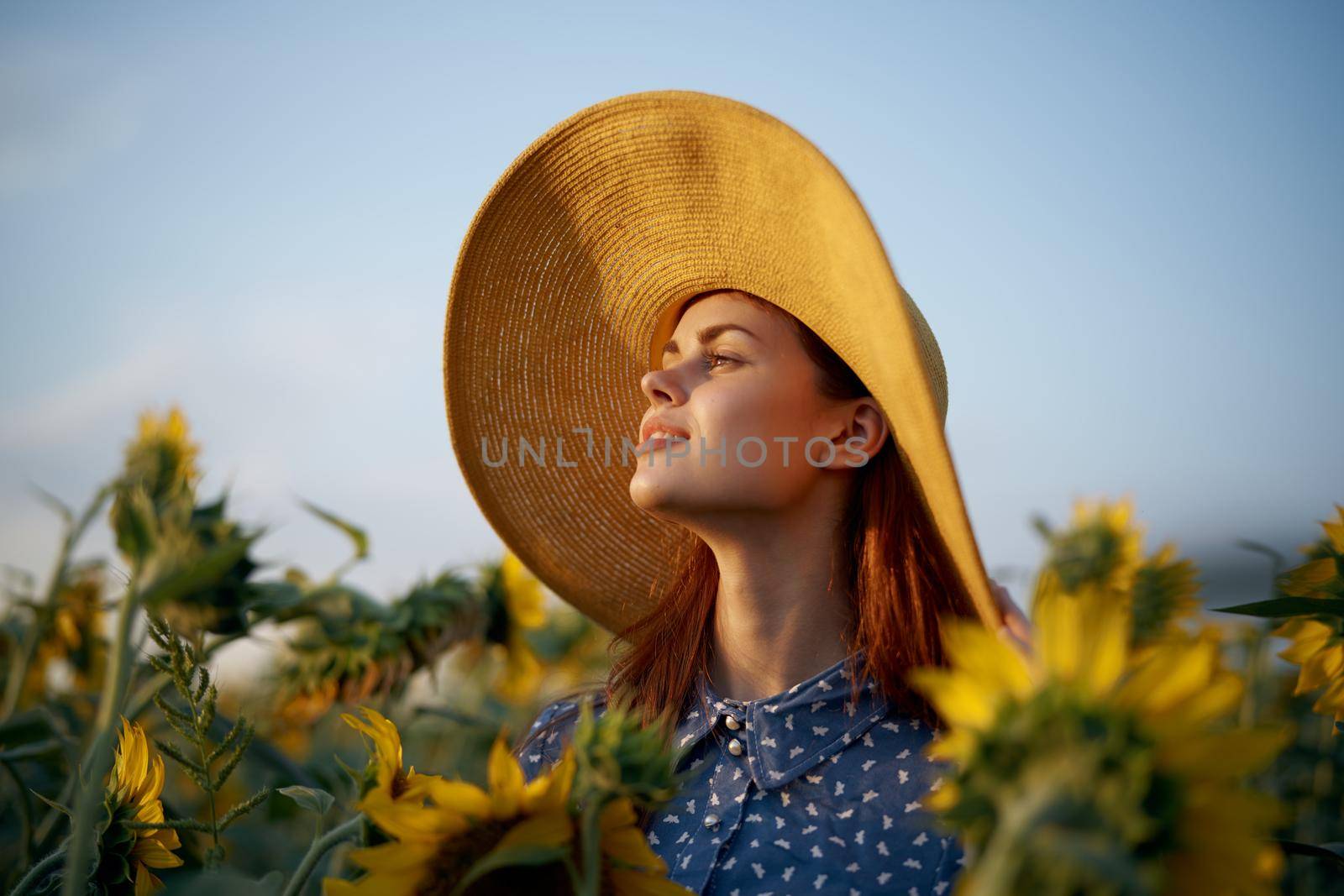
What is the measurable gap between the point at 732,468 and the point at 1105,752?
98 cm

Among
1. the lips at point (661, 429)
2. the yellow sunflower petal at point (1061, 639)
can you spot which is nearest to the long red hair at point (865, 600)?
the lips at point (661, 429)

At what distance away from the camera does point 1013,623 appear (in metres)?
1.26

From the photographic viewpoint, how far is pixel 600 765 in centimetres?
73

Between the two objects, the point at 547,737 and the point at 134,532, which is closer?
the point at 134,532

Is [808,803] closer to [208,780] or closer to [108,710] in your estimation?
[208,780]

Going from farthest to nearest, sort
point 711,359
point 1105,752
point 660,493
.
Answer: point 711,359, point 660,493, point 1105,752

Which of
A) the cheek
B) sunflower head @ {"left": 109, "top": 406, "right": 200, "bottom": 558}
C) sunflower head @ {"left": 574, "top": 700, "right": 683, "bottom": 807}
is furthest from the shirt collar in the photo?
sunflower head @ {"left": 109, "top": 406, "right": 200, "bottom": 558}

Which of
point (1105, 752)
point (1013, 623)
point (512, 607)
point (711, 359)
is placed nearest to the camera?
point (1105, 752)

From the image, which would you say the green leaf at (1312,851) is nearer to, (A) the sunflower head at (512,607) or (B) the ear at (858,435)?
(B) the ear at (858,435)

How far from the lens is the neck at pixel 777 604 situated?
156 centimetres

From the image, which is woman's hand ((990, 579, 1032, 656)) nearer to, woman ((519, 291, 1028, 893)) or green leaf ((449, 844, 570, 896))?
woman ((519, 291, 1028, 893))

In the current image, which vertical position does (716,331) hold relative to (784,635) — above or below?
above

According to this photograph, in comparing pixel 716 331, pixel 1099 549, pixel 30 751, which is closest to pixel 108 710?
pixel 30 751

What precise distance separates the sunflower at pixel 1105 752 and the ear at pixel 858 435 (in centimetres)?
102
